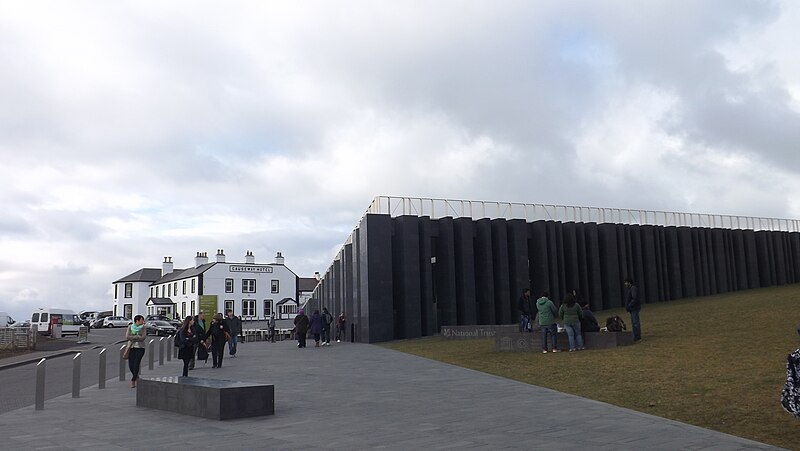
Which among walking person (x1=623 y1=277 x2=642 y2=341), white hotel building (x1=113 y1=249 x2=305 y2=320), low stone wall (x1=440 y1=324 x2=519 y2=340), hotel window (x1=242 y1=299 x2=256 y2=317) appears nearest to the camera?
walking person (x1=623 y1=277 x2=642 y2=341)

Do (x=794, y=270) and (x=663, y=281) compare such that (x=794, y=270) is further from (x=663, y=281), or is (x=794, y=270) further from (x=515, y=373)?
(x=515, y=373)

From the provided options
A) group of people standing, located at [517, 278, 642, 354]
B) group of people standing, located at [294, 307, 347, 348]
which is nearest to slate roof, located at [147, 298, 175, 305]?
group of people standing, located at [294, 307, 347, 348]

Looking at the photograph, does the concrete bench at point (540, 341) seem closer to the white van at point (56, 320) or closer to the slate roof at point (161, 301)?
the white van at point (56, 320)

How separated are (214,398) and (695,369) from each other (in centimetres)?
857

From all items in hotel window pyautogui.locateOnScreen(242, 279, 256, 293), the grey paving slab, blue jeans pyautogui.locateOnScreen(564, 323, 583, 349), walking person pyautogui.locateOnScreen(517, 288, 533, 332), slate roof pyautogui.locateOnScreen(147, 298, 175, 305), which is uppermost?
hotel window pyautogui.locateOnScreen(242, 279, 256, 293)

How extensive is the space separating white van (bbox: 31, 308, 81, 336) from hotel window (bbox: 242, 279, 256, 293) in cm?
2242

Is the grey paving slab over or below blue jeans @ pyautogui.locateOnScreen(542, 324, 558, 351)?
below

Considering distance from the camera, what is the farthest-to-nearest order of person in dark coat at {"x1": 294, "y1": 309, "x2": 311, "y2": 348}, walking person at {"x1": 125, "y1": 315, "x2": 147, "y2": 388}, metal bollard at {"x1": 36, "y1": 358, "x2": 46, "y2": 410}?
1. person in dark coat at {"x1": 294, "y1": 309, "x2": 311, "y2": 348}
2. walking person at {"x1": 125, "y1": 315, "x2": 147, "y2": 388}
3. metal bollard at {"x1": 36, "y1": 358, "x2": 46, "y2": 410}

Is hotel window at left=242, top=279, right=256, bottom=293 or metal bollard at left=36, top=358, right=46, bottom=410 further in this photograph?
hotel window at left=242, top=279, right=256, bottom=293

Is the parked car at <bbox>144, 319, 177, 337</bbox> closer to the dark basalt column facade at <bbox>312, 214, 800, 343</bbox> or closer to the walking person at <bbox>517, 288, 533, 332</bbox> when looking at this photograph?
the dark basalt column facade at <bbox>312, 214, 800, 343</bbox>

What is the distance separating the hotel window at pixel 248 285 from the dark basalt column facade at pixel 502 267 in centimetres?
2671

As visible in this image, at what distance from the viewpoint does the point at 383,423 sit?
28.9 ft

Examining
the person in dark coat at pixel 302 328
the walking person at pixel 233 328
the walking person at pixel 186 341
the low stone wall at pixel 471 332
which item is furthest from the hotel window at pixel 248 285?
the walking person at pixel 186 341

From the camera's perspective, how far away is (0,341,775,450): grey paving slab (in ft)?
24.4
